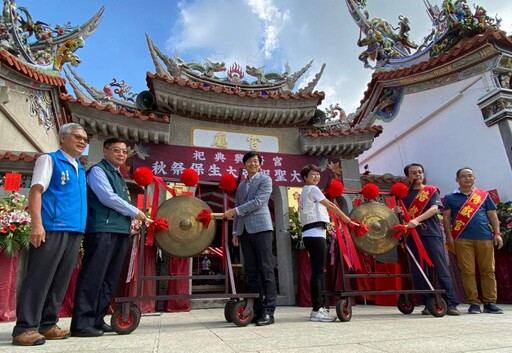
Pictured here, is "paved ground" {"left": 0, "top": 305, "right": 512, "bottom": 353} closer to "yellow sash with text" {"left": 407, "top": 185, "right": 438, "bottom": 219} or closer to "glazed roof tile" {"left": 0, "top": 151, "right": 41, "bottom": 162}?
→ "yellow sash with text" {"left": 407, "top": 185, "right": 438, "bottom": 219}

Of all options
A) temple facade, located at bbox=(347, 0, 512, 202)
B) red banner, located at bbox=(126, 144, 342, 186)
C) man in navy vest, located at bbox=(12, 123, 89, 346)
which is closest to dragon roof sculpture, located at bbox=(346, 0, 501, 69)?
temple facade, located at bbox=(347, 0, 512, 202)

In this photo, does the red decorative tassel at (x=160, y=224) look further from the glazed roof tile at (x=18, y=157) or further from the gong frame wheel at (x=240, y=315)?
the glazed roof tile at (x=18, y=157)

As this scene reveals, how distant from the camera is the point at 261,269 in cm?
316

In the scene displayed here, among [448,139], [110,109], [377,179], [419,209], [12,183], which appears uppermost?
[448,139]

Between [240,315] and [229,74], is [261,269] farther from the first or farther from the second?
[229,74]

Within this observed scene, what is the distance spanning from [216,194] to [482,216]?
6.97 m

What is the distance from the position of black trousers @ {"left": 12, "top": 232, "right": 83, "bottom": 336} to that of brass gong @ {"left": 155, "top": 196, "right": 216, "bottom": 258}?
3.08ft

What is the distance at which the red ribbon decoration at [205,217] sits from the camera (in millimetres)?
3381

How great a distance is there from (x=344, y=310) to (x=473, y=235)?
207 centimetres

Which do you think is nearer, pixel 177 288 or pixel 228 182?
pixel 228 182

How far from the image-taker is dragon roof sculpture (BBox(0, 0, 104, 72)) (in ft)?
27.4

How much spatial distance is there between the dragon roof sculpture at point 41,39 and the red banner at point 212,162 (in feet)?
17.4

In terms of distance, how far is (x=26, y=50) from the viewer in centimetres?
868

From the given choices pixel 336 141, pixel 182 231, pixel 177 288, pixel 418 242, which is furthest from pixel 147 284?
pixel 336 141
